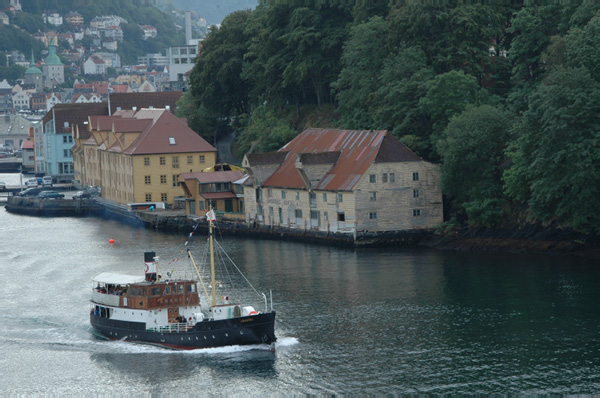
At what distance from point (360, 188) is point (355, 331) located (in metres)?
32.1

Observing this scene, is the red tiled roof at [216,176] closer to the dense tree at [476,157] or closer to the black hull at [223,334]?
the dense tree at [476,157]

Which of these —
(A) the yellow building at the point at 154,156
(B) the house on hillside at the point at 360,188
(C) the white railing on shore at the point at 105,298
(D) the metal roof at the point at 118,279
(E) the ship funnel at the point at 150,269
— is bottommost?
(C) the white railing on shore at the point at 105,298

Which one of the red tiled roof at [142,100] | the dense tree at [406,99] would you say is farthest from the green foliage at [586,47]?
the red tiled roof at [142,100]

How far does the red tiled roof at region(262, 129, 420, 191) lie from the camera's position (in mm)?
93438

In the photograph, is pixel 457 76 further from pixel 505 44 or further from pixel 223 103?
pixel 223 103

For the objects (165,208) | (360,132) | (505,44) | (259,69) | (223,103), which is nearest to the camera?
(360,132)

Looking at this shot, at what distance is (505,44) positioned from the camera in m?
110

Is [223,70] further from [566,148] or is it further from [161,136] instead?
[566,148]

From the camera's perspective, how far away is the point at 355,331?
61.0 m

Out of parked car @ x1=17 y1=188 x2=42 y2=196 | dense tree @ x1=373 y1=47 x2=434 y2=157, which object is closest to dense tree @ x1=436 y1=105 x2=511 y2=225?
dense tree @ x1=373 y1=47 x2=434 y2=157

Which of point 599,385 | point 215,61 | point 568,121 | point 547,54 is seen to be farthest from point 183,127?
point 599,385

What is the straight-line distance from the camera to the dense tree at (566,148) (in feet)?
260

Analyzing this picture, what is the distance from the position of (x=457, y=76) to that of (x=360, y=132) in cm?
961

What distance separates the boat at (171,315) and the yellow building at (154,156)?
54414mm
